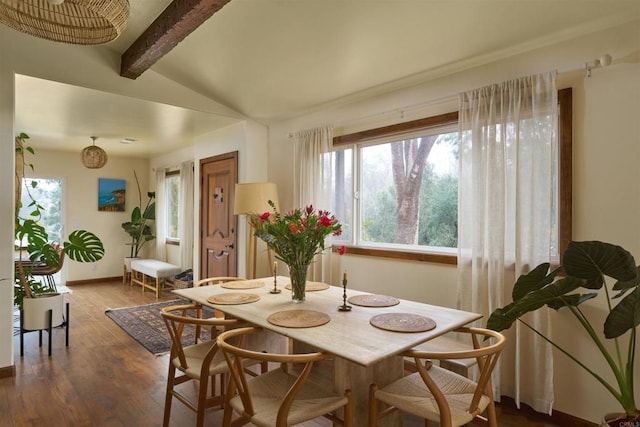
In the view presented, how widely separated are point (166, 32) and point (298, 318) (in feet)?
6.82

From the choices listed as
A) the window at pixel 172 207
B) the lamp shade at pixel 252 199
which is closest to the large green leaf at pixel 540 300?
the lamp shade at pixel 252 199

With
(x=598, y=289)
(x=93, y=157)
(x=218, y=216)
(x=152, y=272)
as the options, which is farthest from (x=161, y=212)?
(x=598, y=289)

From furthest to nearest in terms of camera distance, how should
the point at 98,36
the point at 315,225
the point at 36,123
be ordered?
the point at 36,123, the point at 315,225, the point at 98,36

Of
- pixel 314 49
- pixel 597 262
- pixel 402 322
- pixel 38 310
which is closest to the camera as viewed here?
pixel 597 262

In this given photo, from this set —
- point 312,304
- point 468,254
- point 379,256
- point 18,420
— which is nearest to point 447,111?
point 468,254

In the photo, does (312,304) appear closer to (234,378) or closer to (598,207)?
(234,378)

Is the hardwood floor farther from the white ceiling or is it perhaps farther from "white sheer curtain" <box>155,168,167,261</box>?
"white sheer curtain" <box>155,168,167,261</box>

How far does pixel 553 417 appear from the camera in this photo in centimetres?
234

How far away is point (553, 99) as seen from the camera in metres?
2.28

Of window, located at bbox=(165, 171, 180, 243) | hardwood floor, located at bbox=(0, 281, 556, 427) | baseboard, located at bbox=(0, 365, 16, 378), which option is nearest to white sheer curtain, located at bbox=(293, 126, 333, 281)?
hardwood floor, located at bbox=(0, 281, 556, 427)

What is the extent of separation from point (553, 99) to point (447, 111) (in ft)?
2.52

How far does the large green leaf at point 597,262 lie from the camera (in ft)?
5.12

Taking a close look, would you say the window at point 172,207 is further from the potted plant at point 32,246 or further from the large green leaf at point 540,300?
the large green leaf at point 540,300

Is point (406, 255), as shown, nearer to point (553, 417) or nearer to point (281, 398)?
point (553, 417)
